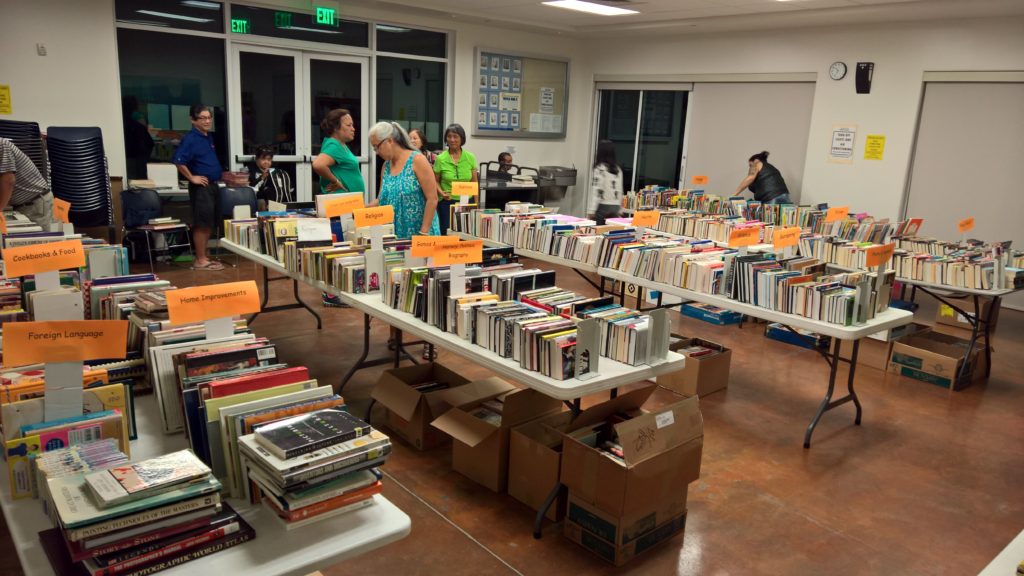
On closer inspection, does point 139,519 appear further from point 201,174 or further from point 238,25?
point 238,25

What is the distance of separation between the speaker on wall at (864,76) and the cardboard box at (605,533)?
6.93 metres

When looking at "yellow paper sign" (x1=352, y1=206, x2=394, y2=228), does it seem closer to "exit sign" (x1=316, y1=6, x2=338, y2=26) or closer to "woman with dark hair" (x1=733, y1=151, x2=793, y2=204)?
"exit sign" (x1=316, y1=6, x2=338, y2=26)

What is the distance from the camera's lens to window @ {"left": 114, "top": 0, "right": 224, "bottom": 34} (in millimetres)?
7488

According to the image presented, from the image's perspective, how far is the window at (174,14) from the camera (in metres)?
7.49

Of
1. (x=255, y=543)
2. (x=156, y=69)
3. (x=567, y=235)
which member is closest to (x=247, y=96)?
(x=156, y=69)

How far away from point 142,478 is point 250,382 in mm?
432

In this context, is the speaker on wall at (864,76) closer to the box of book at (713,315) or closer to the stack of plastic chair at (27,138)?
the box of book at (713,315)

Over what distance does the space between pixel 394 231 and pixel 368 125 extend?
478 centimetres

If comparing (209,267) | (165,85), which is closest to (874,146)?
(209,267)

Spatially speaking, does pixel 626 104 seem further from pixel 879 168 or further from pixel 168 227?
pixel 168 227

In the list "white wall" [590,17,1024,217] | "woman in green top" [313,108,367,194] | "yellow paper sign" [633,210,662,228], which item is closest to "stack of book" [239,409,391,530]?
"woman in green top" [313,108,367,194]

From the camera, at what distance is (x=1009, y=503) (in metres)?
3.54

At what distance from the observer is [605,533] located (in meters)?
2.85

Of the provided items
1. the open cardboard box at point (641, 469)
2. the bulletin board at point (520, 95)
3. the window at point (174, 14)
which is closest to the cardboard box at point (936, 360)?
the open cardboard box at point (641, 469)
